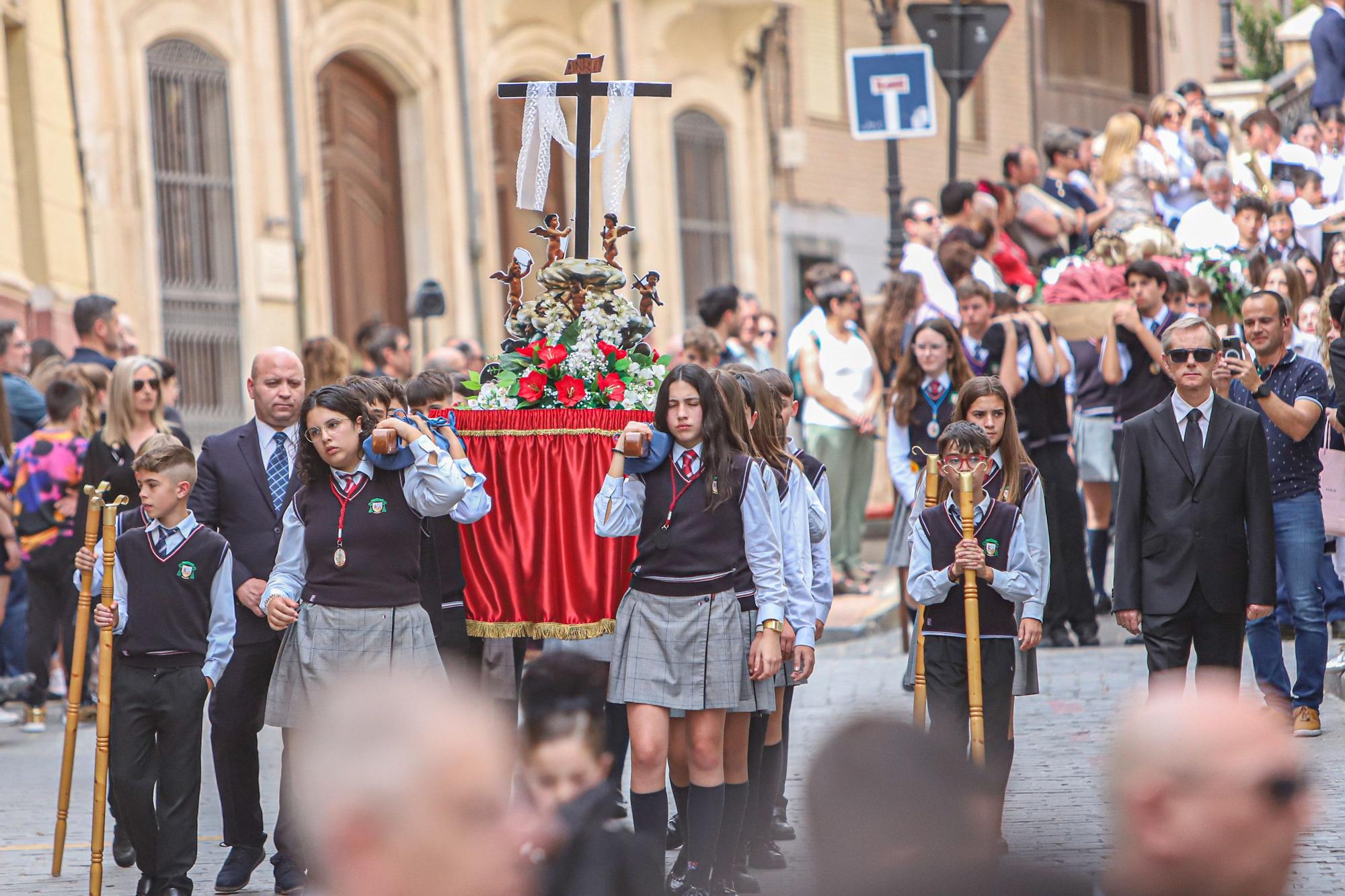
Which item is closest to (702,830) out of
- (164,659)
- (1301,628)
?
(164,659)

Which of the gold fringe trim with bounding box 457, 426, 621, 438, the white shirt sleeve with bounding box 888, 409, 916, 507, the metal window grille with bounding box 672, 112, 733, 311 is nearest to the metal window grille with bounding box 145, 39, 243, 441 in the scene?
the metal window grille with bounding box 672, 112, 733, 311

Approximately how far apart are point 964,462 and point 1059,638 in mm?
4576

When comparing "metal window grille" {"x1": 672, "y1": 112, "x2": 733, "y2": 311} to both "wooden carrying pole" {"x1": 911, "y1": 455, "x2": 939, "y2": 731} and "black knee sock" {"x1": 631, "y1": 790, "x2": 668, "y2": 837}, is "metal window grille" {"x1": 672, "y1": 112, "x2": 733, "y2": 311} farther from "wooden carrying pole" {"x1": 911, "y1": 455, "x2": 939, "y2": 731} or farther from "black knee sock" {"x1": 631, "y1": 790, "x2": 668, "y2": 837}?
"black knee sock" {"x1": 631, "y1": 790, "x2": 668, "y2": 837}

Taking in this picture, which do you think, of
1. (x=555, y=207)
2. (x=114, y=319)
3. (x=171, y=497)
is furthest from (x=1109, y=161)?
(x=171, y=497)

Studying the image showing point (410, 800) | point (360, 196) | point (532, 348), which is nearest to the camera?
point (410, 800)

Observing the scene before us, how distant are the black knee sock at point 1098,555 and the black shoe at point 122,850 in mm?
6974

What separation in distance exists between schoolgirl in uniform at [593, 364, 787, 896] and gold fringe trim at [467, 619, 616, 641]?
1152 millimetres

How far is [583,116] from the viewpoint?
9.38m

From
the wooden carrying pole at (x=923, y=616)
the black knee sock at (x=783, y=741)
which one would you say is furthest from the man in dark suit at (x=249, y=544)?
the wooden carrying pole at (x=923, y=616)

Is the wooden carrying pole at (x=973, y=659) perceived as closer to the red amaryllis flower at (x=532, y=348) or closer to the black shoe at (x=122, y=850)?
the red amaryllis flower at (x=532, y=348)

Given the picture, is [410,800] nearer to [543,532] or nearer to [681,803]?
[681,803]

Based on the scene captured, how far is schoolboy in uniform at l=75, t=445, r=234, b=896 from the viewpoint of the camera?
737cm

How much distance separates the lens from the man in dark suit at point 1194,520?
8.33 m

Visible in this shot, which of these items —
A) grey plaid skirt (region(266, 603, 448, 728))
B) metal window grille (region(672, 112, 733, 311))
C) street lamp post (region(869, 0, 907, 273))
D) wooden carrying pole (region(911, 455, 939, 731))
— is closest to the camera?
grey plaid skirt (region(266, 603, 448, 728))
